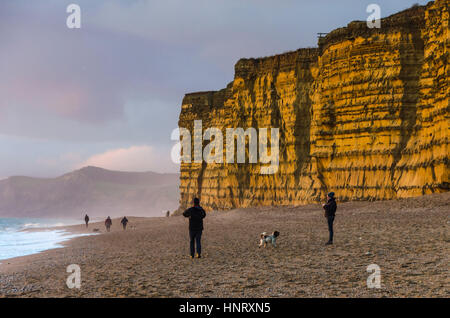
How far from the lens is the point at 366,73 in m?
28.2

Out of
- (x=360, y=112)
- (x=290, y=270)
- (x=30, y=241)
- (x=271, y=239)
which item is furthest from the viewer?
(x=30, y=241)

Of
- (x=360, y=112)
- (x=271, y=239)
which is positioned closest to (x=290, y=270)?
(x=271, y=239)

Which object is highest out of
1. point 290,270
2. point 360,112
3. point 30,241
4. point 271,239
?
point 360,112

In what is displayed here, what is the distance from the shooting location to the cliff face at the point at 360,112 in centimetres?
2372

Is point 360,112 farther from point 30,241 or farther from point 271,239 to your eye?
point 30,241

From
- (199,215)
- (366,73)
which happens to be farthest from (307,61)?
(199,215)

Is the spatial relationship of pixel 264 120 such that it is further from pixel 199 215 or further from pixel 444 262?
pixel 444 262

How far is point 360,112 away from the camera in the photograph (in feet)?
93.5

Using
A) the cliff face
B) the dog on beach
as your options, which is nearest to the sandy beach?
the dog on beach

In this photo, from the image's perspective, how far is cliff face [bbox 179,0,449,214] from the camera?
23.7 m

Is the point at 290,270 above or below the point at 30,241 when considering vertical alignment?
above
